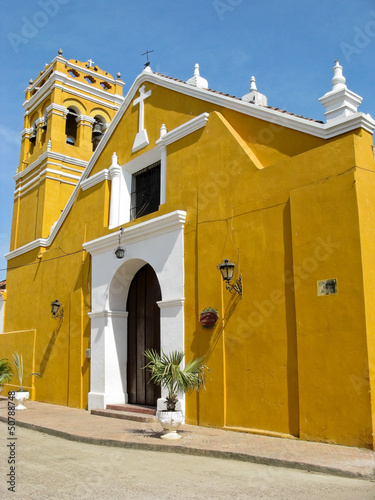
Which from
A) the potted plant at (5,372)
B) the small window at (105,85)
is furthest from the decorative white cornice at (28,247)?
the small window at (105,85)

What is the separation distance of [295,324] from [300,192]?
189 cm

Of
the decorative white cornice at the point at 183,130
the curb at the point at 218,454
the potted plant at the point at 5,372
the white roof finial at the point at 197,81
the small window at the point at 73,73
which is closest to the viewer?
the curb at the point at 218,454

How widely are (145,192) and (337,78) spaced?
538 cm

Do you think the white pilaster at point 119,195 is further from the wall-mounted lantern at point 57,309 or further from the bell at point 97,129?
the bell at point 97,129

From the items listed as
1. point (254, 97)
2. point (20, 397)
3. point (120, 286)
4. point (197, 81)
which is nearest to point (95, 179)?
point (120, 286)

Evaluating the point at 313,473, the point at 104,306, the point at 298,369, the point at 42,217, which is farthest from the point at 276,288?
the point at 42,217

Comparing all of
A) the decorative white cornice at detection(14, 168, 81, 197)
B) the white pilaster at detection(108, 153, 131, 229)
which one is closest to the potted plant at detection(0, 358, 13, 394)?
the white pilaster at detection(108, 153, 131, 229)

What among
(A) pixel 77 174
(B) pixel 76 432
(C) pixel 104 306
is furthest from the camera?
(A) pixel 77 174

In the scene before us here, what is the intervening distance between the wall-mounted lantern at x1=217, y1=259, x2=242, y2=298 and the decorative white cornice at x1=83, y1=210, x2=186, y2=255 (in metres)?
1.68

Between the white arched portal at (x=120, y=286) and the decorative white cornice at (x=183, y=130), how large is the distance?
1.66m

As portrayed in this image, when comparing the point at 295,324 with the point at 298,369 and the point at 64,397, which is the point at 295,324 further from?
the point at 64,397

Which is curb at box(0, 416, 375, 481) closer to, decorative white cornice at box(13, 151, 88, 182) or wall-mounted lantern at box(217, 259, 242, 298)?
wall-mounted lantern at box(217, 259, 242, 298)

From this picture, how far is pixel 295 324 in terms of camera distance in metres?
7.08

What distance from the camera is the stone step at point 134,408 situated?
31.3 ft
